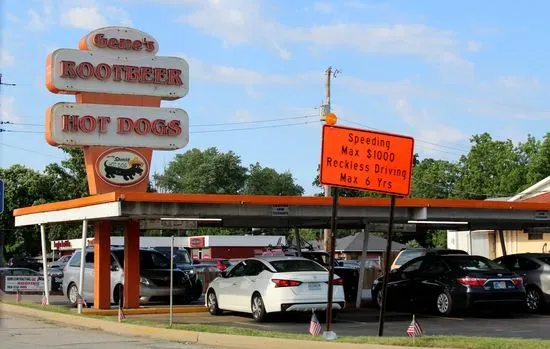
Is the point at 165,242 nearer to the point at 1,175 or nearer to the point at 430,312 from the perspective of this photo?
the point at 1,175

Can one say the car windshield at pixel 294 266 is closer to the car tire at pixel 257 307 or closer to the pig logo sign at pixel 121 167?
the car tire at pixel 257 307

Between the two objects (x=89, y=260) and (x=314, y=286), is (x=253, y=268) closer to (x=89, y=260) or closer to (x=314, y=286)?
(x=314, y=286)

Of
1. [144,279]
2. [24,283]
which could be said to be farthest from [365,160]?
[24,283]

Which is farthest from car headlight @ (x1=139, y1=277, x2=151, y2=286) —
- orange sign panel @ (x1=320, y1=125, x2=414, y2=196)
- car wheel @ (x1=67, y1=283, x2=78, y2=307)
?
orange sign panel @ (x1=320, y1=125, x2=414, y2=196)

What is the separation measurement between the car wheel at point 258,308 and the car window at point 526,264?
7450 mm

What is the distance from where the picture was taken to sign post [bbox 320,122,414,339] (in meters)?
12.9

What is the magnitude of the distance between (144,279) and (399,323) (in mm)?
7972

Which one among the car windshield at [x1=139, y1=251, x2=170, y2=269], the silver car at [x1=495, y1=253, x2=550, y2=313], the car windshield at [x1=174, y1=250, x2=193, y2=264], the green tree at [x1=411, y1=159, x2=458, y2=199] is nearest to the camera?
the silver car at [x1=495, y1=253, x2=550, y2=313]

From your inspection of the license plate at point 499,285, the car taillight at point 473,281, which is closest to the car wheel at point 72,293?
the car taillight at point 473,281

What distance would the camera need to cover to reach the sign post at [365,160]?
12.9 m

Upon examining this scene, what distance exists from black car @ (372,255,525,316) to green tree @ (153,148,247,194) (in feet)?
269

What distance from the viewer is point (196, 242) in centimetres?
6375

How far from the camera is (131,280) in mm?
21109

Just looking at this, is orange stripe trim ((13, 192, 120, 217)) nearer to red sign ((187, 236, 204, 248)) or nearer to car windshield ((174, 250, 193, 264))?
car windshield ((174, 250, 193, 264))
